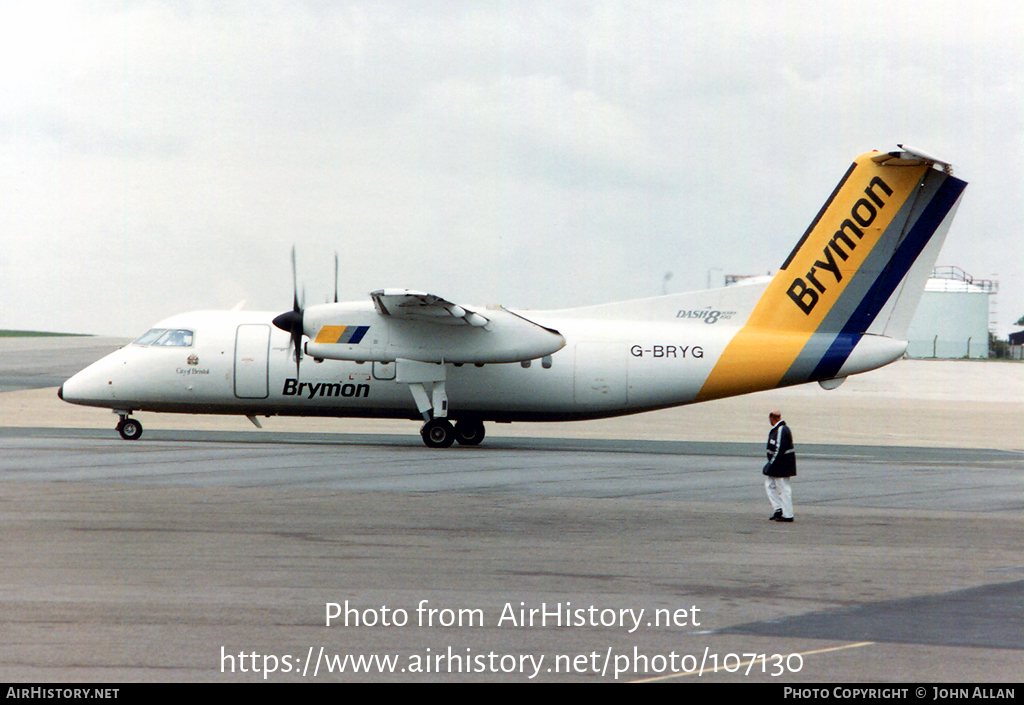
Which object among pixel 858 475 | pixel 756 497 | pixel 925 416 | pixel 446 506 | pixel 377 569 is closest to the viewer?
pixel 377 569

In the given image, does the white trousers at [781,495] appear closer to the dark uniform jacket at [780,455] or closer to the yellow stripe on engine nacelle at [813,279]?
the dark uniform jacket at [780,455]

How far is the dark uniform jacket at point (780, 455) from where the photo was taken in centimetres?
1398

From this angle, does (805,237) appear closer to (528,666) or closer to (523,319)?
(523,319)

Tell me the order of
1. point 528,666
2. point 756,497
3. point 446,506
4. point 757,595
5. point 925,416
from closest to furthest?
point 528,666
point 757,595
point 446,506
point 756,497
point 925,416

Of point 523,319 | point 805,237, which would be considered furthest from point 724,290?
point 523,319

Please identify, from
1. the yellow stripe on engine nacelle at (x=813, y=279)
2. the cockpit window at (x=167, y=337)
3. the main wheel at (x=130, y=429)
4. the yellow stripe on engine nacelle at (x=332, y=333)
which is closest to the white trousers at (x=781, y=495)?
the yellow stripe on engine nacelle at (x=813, y=279)

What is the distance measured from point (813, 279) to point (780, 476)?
411 inches

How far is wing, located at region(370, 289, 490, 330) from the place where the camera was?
21781 millimetres

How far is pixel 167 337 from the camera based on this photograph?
24281 mm

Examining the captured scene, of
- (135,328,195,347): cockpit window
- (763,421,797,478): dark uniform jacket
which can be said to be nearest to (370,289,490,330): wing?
(135,328,195,347): cockpit window

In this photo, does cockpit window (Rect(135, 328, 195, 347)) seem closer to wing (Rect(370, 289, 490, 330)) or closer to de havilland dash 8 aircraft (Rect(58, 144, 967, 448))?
de havilland dash 8 aircraft (Rect(58, 144, 967, 448))

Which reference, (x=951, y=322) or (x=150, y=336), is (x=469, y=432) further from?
(x=951, y=322)

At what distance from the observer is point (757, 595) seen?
30.7ft

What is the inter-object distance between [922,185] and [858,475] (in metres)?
7.58
